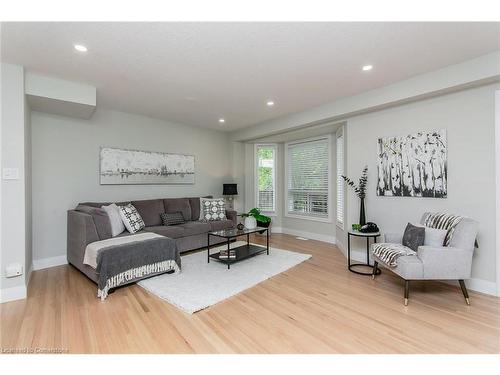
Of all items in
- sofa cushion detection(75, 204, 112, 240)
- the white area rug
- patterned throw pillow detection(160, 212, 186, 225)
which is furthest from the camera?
patterned throw pillow detection(160, 212, 186, 225)

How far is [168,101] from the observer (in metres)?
3.83

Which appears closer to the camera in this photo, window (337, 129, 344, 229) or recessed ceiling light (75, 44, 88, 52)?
recessed ceiling light (75, 44, 88, 52)

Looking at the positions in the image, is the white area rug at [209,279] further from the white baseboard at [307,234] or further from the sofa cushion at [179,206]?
the white baseboard at [307,234]

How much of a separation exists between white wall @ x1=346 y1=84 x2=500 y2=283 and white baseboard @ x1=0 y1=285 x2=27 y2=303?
4.58 meters

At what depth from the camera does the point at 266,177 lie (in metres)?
6.16

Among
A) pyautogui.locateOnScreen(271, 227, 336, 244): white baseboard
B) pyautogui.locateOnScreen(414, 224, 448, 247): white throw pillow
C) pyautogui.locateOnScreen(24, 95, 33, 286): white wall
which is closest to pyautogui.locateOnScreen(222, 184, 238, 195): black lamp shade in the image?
pyautogui.locateOnScreen(271, 227, 336, 244): white baseboard

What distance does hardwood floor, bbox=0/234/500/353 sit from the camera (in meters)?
1.79

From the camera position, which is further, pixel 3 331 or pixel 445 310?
pixel 445 310

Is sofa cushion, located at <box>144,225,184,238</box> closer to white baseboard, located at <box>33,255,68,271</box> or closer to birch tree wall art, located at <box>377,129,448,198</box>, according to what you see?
white baseboard, located at <box>33,255,68,271</box>

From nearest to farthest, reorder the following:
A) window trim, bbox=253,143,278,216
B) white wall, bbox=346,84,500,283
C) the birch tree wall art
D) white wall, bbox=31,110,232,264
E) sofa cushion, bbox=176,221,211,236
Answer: white wall, bbox=346,84,500,283 → the birch tree wall art → white wall, bbox=31,110,232,264 → sofa cushion, bbox=176,221,211,236 → window trim, bbox=253,143,278,216

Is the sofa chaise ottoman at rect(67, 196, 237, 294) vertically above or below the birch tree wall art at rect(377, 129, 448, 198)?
below
